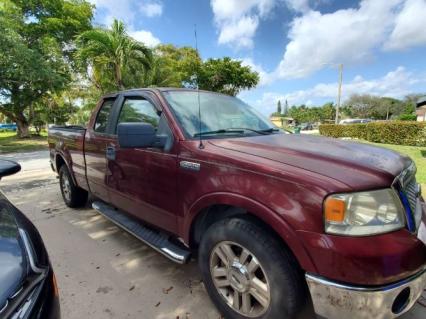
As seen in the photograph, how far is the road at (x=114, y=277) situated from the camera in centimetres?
246

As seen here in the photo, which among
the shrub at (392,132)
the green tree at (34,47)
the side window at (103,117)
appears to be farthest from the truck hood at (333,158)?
the green tree at (34,47)

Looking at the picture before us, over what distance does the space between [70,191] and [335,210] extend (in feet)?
14.3

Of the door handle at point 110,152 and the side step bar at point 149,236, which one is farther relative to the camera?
the door handle at point 110,152

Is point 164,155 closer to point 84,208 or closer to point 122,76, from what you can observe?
point 84,208

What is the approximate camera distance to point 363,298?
5.16 feet

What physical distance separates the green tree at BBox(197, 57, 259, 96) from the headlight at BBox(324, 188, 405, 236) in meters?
28.5

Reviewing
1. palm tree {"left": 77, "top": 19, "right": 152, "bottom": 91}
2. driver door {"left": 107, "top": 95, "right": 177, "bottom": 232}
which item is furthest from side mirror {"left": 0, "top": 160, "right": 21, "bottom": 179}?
palm tree {"left": 77, "top": 19, "right": 152, "bottom": 91}

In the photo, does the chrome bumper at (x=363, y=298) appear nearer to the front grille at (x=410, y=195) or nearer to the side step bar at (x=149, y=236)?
the front grille at (x=410, y=195)

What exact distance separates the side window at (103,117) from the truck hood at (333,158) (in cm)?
185

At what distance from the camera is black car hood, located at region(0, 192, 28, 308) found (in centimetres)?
127

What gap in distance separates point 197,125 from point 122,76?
549 inches

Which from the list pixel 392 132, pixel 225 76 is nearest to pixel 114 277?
pixel 392 132

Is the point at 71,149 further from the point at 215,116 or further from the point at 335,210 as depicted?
the point at 335,210

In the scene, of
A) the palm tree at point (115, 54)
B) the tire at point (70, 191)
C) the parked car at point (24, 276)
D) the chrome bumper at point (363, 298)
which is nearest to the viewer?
the parked car at point (24, 276)
